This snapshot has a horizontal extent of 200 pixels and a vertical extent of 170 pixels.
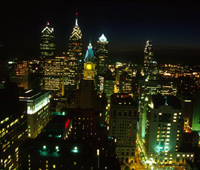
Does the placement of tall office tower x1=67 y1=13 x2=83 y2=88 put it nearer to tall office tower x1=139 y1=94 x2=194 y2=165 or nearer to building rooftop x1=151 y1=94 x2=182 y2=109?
building rooftop x1=151 y1=94 x2=182 y2=109

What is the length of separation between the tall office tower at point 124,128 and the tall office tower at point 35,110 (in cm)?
1192

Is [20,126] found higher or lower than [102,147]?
higher

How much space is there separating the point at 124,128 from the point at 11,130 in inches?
612

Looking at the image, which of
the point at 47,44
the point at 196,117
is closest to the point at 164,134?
the point at 196,117

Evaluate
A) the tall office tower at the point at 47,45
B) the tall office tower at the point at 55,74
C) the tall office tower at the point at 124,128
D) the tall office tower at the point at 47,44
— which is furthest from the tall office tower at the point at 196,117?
the tall office tower at the point at 47,44

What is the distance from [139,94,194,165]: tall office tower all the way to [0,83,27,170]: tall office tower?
57.1ft

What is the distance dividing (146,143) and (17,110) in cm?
1863

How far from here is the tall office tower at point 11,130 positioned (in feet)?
74.1

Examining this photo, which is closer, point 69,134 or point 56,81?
→ point 69,134

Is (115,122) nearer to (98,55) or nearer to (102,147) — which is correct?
(102,147)

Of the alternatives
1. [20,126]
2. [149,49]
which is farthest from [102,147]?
[149,49]

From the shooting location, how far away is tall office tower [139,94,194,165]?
30266 millimetres

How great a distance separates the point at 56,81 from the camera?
7081 cm

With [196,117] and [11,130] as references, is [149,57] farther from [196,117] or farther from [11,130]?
[11,130]
